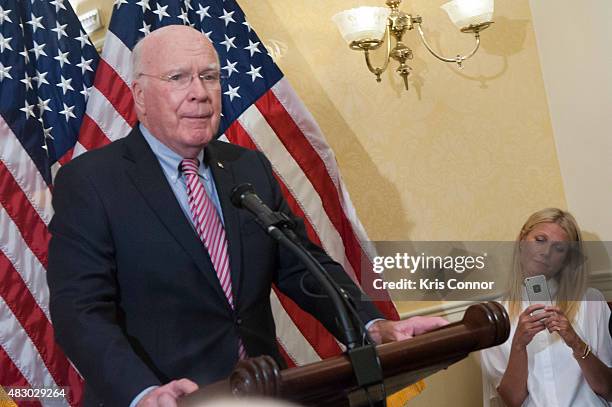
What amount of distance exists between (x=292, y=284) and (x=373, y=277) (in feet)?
4.63

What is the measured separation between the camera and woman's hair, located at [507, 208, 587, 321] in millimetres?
3312

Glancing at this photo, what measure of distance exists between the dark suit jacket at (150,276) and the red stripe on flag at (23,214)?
0.87m

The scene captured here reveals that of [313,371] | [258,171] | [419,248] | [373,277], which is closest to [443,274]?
[419,248]

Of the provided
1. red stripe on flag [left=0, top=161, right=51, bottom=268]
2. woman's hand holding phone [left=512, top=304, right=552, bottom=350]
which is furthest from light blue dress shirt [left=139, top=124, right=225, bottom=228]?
woman's hand holding phone [left=512, top=304, right=552, bottom=350]

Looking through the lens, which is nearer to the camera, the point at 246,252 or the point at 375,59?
the point at 246,252

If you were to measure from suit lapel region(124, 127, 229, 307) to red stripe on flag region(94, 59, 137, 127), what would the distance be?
1015 mm

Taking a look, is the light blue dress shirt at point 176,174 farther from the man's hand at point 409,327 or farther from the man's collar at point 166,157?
the man's hand at point 409,327

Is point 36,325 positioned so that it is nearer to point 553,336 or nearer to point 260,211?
point 260,211

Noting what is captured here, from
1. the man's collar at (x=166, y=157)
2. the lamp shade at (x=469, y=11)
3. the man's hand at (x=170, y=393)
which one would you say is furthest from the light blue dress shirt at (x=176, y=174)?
the lamp shade at (x=469, y=11)

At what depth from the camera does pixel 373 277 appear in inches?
135

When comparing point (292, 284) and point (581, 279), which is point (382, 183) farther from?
point (292, 284)

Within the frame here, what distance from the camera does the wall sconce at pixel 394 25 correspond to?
339 centimetres

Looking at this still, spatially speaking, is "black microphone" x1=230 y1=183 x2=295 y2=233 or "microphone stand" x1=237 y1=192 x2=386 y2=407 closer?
"microphone stand" x1=237 y1=192 x2=386 y2=407

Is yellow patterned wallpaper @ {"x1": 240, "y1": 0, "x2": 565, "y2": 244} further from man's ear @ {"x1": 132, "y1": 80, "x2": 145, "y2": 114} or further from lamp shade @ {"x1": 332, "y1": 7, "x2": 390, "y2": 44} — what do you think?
man's ear @ {"x1": 132, "y1": 80, "x2": 145, "y2": 114}
